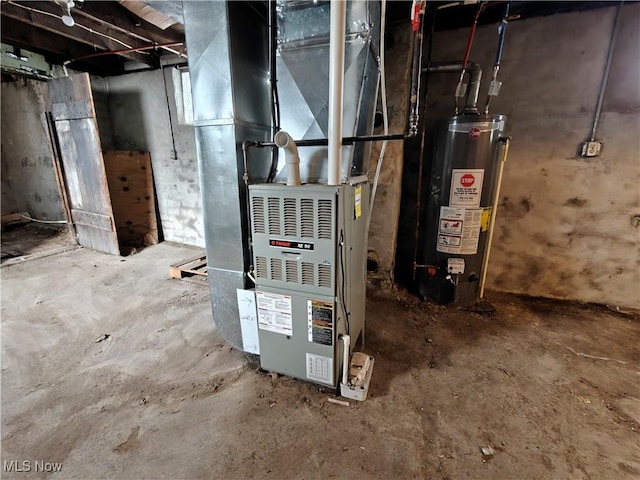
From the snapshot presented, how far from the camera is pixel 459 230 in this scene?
2230mm

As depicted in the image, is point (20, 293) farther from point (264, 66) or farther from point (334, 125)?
point (334, 125)

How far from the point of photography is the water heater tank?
6.79ft

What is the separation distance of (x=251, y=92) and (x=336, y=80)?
621mm

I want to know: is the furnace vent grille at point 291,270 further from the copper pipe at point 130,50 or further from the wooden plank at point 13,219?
the wooden plank at point 13,219

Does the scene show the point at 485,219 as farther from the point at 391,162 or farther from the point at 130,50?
the point at 130,50

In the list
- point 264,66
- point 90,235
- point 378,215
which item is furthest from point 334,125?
point 90,235

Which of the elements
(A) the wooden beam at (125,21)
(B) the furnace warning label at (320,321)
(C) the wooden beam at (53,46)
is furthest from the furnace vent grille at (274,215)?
(C) the wooden beam at (53,46)

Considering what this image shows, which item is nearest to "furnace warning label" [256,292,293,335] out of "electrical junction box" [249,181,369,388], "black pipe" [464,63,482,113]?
"electrical junction box" [249,181,369,388]

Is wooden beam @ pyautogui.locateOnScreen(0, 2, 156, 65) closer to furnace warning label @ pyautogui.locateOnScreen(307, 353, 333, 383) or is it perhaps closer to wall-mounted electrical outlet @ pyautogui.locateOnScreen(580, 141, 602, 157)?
furnace warning label @ pyautogui.locateOnScreen(307, 353, 333, 383)

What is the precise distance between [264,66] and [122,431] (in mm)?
2073

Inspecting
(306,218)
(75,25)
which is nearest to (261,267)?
(306,218)

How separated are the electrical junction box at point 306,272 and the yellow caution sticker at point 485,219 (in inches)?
45.3

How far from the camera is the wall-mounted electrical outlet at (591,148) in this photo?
2191mm

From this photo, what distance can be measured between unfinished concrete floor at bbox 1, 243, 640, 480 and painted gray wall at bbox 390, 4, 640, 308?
13.9 inches
